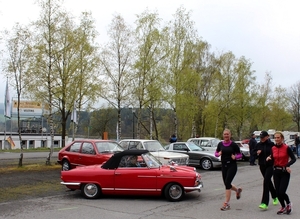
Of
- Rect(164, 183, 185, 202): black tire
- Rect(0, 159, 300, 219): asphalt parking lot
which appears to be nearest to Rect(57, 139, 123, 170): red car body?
Rect(0, 159, 300, 219): asphalt parking lot

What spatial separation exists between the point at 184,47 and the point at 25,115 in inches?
1039

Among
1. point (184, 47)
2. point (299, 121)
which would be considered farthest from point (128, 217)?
point (299, 121)

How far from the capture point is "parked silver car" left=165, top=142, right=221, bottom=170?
19328 mm

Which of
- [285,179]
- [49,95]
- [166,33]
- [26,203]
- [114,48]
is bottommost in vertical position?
[26,203]

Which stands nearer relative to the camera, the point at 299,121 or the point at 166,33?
the point at 166,33

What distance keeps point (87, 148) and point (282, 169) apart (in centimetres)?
913

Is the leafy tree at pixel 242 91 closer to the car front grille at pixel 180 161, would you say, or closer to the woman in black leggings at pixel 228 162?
the car front grille at pixel 180 161

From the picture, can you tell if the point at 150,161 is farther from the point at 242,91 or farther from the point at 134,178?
the point at 242,91

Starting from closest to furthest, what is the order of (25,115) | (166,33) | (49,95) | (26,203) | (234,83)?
(26,203) → (49,95) → (166,33) → (234,83) → (25,115)

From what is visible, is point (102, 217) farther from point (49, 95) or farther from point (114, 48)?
point (114, 48)

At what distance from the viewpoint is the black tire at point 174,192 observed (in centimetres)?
980

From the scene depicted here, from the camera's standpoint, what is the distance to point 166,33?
2862 centimetres

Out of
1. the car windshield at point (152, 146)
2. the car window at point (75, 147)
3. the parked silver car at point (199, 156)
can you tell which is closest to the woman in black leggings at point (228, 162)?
the car window at point (75, 147)

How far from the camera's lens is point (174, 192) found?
987 centimetres
